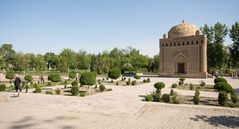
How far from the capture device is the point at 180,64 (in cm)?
4197

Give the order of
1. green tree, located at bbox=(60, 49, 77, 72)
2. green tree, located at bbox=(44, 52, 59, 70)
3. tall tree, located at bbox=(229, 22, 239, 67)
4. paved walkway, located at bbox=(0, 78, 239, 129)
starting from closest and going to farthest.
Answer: paved walkway, located at bbox=(0, 78, 239, 129) → tall tree, located at bbox=(229, 22, 239, 67) → green tree, located at bbox=(60, 49, 77, 72) → green tree, located at bbox=(44, 52, 59, 70)

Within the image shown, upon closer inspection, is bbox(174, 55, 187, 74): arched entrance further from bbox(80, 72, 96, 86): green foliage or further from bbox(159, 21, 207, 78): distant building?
bbox(80, 72, 96, 86): green foliage

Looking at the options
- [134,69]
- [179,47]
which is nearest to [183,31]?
[179,47]

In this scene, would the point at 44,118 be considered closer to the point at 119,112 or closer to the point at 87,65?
the point at 119,112

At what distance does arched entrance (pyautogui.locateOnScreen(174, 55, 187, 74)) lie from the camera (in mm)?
41122

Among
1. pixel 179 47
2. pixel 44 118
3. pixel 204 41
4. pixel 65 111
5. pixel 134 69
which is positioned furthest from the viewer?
pixel 134 69

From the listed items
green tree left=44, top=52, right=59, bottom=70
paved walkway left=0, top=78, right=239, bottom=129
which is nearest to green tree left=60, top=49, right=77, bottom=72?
green tree left=44, top=52, right=59, bottom=70

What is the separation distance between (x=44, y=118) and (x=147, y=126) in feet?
13.2

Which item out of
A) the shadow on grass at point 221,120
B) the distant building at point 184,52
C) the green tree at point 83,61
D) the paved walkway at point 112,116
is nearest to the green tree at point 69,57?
the green tree at point 83,61

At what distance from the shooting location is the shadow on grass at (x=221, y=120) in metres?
7.85

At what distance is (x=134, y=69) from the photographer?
5928 cm

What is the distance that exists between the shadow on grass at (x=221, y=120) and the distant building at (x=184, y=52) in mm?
31123

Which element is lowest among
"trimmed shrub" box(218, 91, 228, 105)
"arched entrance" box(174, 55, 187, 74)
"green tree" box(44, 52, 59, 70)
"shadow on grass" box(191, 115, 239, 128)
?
"shadow on grass" box(191, 115, 239, 128)

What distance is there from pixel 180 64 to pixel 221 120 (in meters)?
34.5
